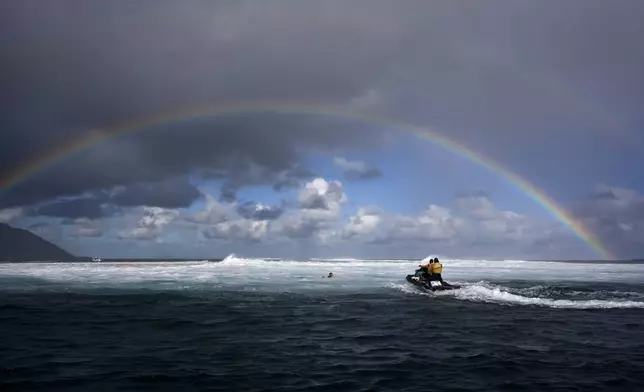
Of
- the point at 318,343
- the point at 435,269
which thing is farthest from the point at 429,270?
the point at 318,343

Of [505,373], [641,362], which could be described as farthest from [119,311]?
[641,362]

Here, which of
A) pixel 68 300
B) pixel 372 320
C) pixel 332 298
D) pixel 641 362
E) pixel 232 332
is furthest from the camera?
pixel 332 298

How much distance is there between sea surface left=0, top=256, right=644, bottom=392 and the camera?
1406 cm

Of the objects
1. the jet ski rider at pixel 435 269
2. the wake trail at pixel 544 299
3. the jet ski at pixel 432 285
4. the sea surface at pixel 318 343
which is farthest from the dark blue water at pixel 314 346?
the jet ski rider at pixel 435 269

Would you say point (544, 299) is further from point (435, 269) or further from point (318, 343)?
point (318, 343)

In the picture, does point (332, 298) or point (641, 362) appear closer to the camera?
point (641, 362)

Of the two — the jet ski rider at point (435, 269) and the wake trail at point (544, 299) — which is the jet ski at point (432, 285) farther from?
the wake trail at point (544, 299)

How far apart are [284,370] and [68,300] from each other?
2432cm

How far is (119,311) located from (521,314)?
2348cm

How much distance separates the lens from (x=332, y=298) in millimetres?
36406

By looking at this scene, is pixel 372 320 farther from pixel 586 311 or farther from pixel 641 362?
pixel 586 311

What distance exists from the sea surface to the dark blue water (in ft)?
0.20

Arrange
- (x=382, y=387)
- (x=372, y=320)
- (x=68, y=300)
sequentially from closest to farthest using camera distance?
(x=382, y=387) → (x=372, y=320) → (x=68, y=300)

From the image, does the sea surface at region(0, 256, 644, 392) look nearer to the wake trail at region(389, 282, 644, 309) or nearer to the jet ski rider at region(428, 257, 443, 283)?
the wake trail at region(389, 282, 644, 309)
